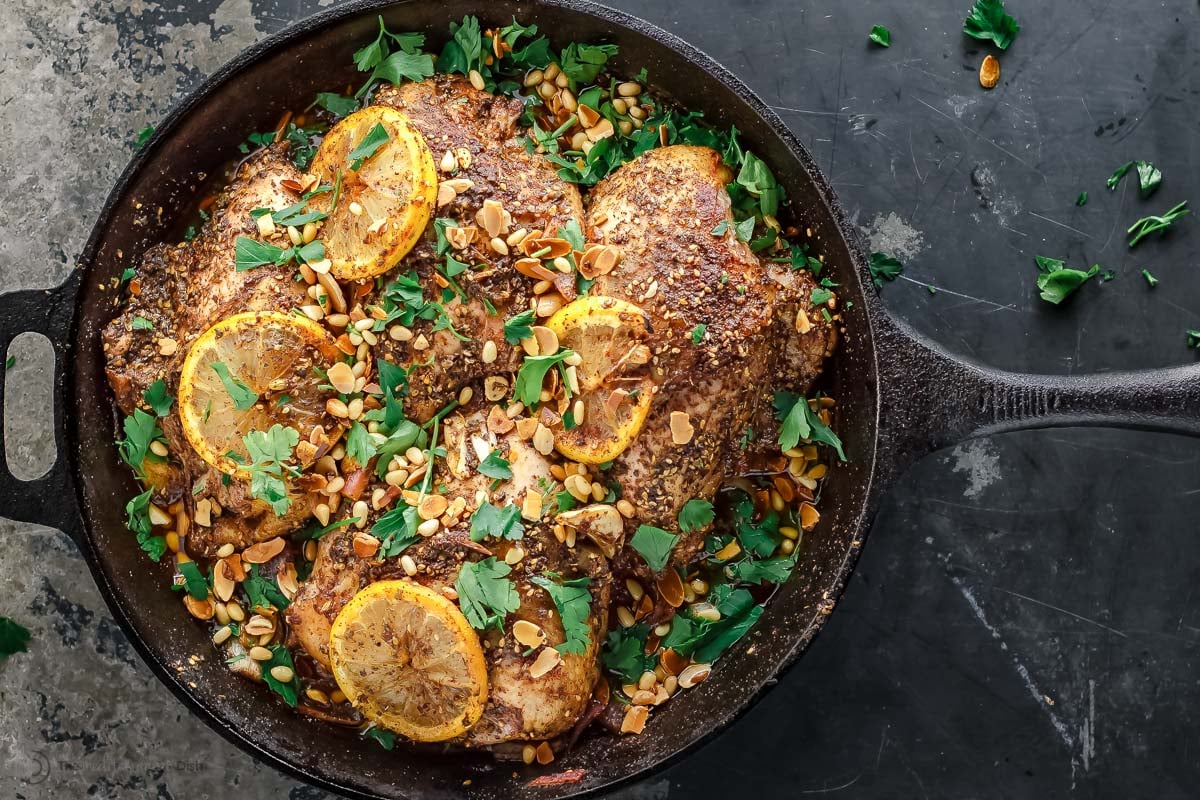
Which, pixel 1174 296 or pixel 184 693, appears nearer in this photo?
pixel 184 693

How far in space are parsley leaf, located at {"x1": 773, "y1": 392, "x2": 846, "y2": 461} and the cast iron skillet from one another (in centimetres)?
7

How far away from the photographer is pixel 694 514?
8.87 ft

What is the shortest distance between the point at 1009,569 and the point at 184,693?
110 inches

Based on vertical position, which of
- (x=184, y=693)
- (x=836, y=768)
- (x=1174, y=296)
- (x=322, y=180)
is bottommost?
(x=836, y=768)

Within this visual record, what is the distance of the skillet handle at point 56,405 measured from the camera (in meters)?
2.67

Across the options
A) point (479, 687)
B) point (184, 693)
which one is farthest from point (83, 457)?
point (479, 687)

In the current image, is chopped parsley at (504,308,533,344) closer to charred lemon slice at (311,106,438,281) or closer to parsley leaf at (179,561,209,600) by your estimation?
charred lemon slice at (311,106,438,281)

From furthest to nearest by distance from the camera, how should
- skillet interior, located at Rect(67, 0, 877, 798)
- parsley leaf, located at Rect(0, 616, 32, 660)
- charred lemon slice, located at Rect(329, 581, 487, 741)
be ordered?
1. parsley leaf, located at Rect(0, 616, 32, 660)
2. skillet interior, located at Rect(67, 0, 877, 798)
3. charred lemon slice, located at Rect(329, 581, 487, 741)

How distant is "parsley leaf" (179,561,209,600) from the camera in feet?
9.56

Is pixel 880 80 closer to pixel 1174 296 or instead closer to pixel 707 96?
pixel 707 96

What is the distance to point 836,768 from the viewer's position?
129 inches

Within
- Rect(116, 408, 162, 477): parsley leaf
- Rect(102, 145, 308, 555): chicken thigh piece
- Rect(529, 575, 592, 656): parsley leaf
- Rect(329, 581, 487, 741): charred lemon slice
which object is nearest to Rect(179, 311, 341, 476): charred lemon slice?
Rect(102, 145, 308, 555): chicken thigh piece

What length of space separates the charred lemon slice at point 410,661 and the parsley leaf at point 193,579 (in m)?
0.60

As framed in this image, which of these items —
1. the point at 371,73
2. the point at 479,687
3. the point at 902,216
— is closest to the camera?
the point at 479,687
